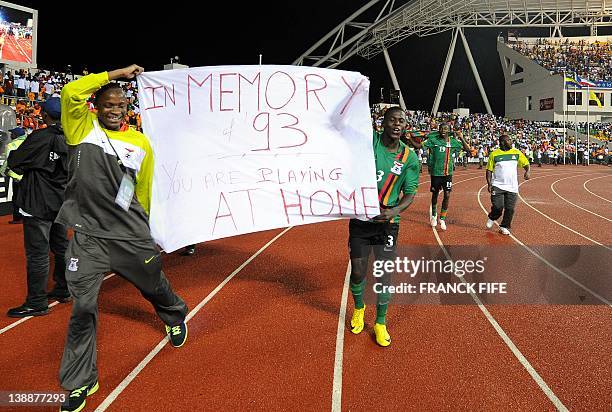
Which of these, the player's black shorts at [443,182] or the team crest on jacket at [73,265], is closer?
the team crest on jacket at [73,265]

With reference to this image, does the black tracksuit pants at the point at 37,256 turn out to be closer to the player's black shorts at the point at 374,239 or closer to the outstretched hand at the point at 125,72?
the outstretched hand at the point at 125,72

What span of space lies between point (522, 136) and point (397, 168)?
139 feet

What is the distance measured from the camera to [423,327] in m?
4.08

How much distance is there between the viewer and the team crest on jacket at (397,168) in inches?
146

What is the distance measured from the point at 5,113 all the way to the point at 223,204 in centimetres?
633

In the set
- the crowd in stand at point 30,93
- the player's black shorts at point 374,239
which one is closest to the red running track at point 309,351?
the player's black shorts at point 374,239

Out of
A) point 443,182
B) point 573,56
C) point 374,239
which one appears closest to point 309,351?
point 374,239

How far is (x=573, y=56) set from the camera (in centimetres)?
5259

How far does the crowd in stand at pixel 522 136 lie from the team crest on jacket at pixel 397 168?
3109 centimetres

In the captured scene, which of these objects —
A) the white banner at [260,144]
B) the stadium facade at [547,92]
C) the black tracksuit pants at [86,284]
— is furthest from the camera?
the stadium facade at [547,92]

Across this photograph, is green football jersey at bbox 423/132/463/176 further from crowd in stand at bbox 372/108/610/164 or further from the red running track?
crowd in stand at bbox 372/108/610/164

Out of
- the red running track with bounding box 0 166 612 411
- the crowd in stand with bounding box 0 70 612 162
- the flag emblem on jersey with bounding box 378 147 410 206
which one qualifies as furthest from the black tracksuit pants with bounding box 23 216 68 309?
the crowd in stand with bounding box 0 70 612 162

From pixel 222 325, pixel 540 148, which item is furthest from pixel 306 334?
pixel 540 148

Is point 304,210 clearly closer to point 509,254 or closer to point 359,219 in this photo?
point 359,219
